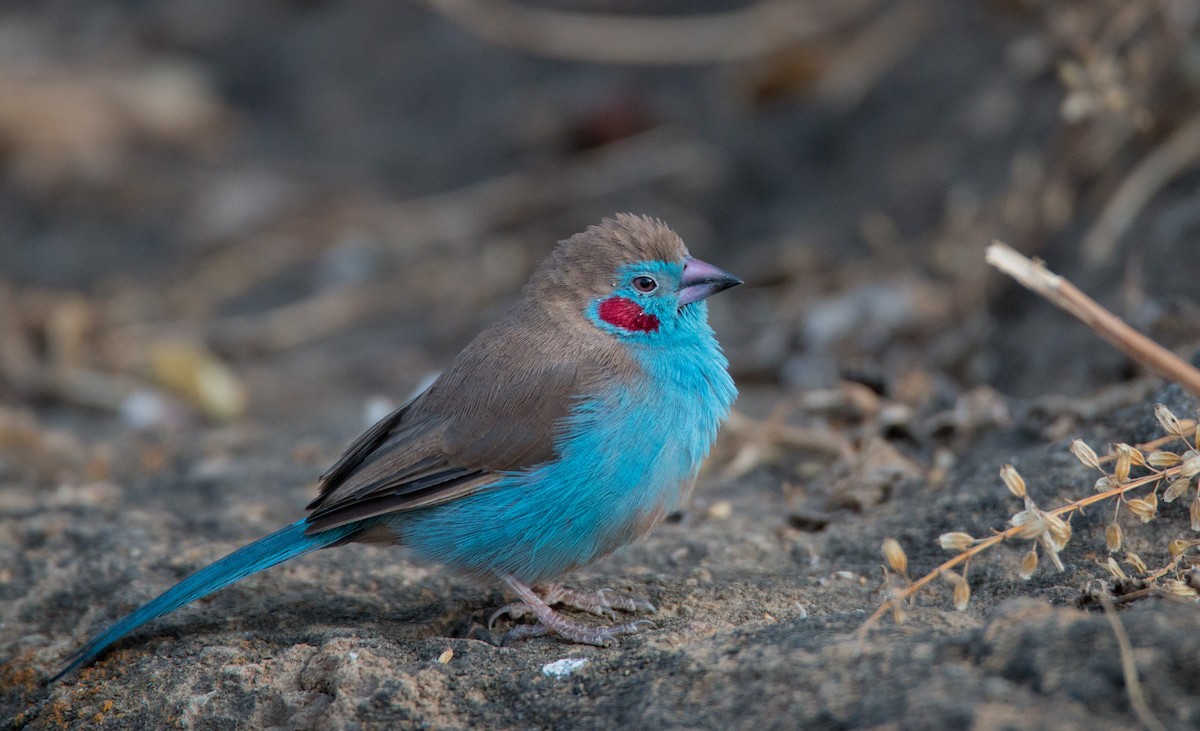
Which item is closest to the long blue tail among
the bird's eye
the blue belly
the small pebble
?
the blue belly

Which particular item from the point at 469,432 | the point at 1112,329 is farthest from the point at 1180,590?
the point at 469,432

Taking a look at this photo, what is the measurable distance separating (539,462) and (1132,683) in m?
1.68

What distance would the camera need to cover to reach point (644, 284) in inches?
145

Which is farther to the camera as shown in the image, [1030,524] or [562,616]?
[562,616]

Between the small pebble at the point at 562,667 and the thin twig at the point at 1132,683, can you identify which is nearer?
the thin twig at the point at 1132,683

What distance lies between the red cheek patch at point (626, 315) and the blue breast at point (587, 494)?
26cm

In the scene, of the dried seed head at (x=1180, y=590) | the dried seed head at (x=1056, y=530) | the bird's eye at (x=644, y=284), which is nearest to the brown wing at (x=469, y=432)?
the bird's eye at (x=644, y=284)

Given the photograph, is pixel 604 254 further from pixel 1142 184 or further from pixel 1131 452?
pixel 1142 184

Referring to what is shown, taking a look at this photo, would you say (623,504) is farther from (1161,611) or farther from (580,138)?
(580,138)

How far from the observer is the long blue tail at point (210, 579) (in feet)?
10.3

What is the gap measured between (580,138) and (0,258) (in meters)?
3.83

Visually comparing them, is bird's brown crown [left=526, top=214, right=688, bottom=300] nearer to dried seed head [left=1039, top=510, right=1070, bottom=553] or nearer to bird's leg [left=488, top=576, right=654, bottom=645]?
bird's leg [left=488, top=576, right=654, bottom=645]

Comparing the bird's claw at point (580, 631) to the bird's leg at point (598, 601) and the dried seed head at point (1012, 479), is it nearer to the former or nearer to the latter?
the bird's leg at point (598, 601)

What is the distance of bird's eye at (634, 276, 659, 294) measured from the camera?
3.67m
